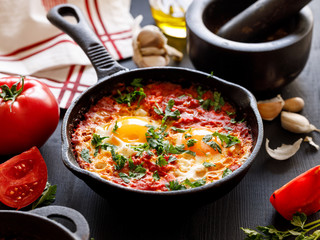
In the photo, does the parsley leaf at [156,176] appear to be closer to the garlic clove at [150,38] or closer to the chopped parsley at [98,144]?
the chopped parsley at [98,144]

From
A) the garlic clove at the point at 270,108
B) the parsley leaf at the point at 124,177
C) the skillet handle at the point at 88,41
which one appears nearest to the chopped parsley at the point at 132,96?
the skillet handle at the point at 88,41

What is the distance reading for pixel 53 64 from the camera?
327 centimetres

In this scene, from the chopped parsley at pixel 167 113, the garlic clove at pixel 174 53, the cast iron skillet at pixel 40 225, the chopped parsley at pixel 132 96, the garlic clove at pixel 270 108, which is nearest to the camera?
the cast iron skillet at pixel 40 225

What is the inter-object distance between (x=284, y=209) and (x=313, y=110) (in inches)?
39.2

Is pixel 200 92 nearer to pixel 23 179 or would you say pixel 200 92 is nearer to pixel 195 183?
pixel 195 183

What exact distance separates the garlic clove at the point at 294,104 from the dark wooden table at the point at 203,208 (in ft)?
0.47

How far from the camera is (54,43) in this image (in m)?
3.45

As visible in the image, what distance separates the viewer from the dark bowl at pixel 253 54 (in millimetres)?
2695

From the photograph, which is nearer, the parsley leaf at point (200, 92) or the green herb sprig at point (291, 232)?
the green herb sprig at point (291, 232)

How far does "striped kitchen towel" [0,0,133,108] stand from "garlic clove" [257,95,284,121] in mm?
1143

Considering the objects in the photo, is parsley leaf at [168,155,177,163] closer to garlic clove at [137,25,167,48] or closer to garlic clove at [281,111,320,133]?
garlic clove at [281,111,320,133]

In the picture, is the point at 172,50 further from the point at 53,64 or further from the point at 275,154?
the point at 275,154

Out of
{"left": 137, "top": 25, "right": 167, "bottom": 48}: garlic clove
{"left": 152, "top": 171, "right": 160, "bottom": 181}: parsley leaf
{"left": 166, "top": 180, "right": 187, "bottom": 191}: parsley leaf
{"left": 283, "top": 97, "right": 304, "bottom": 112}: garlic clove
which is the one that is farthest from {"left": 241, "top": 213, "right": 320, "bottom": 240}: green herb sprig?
{"left": 137, "top": 25, "right": 167, "bottom": 48}: garlic clove

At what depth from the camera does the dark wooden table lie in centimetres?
220
